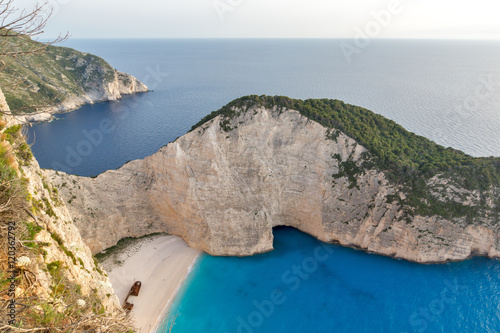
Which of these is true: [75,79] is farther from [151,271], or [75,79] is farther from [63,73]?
[151,271]

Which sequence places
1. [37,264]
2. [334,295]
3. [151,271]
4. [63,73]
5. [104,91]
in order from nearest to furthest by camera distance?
[37,264] < [334,295] < [151,271] < [63,73] < [104,91]

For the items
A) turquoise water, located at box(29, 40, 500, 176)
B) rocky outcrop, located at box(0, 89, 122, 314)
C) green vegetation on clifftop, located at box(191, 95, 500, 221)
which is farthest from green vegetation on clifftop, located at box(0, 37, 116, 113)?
rocky outcrop, located at box(0, 89, 122, 314)

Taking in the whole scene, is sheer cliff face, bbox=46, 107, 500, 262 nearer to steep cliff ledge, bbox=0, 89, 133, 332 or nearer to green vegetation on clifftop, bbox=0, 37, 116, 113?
steep cliff ledge, bbox=0, 89, 133, 332

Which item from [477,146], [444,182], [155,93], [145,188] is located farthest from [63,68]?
[477,146]

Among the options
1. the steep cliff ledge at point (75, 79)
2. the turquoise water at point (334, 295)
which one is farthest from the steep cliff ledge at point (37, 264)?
the steep cliff ledge at point (75, 79)

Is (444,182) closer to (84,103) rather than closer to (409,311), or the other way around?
(409,311)

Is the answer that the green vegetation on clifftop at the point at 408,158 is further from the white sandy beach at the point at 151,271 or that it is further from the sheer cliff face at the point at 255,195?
the white sandy beach at the point at 151,271

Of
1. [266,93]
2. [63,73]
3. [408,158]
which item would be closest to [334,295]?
[408,158]
